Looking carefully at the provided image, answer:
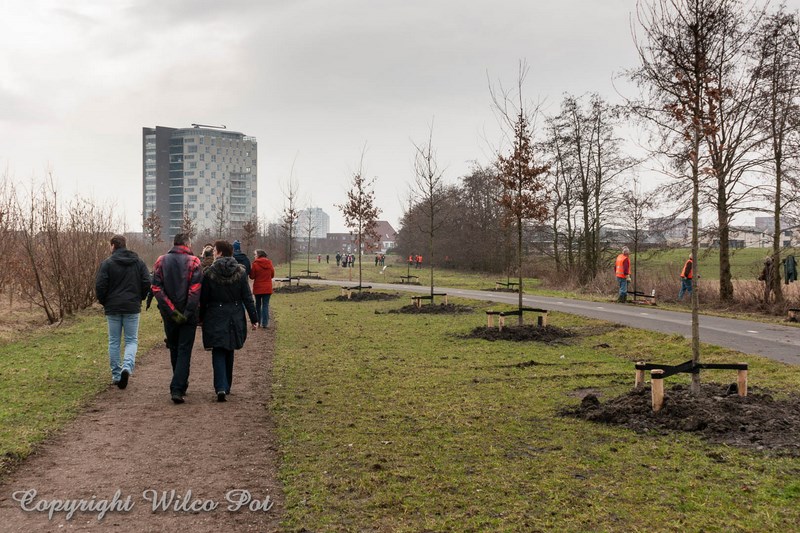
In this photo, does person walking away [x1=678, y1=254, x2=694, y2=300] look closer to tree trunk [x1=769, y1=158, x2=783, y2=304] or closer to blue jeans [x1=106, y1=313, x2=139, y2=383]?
tree trunk [x1=769, y1=158, x2=783, y2=304]

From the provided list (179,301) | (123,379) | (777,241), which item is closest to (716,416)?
(179,301)

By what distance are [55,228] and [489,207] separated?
3744 centimetres

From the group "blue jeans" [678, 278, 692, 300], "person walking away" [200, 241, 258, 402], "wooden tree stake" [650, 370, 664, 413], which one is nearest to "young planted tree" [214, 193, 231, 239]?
"blue jeans" [678, 278, 692, 300]

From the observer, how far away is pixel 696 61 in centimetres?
749

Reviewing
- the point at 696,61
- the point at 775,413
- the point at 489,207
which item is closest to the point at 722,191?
the point at 696,61

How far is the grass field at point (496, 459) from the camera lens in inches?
162

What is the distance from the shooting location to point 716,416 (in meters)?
6.20

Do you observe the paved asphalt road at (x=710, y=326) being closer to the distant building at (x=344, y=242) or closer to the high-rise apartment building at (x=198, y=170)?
the distant building at (x=344, y=242)

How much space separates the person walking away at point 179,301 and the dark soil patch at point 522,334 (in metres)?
7.08

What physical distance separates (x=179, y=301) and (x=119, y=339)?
1.55 m

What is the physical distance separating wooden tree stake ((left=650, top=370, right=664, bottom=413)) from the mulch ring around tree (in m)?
0.06

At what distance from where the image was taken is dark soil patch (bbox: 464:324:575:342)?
523 inches

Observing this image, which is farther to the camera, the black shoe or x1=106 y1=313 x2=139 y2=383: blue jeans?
x1=106 y1=313 x2=139 y2=383: blue jeans

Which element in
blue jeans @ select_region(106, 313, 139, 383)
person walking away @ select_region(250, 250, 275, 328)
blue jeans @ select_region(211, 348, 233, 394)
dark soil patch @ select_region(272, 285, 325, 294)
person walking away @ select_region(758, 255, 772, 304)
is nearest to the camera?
blue jeans @ select_region(211, 348, 233, 394)
